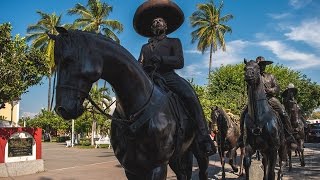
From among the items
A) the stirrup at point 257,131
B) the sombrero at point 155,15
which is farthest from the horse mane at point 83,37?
the stirrup at point 257,131

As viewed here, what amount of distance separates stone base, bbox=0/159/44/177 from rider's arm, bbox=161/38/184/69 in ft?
37.1

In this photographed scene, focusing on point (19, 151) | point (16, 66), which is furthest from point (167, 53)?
point (19, 151)

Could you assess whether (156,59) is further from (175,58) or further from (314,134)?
(314,134)

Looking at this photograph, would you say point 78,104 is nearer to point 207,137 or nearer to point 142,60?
point 142,60

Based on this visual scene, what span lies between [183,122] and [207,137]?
446 millimetres

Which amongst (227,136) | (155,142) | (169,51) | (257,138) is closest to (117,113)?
(155,142)

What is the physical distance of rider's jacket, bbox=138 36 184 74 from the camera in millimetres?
4035

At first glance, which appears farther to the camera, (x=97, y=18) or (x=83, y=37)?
(x=97, y=18)

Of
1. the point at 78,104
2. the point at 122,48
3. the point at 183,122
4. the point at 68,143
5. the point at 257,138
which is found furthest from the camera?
the point at 68,143

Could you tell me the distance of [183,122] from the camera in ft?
13.0

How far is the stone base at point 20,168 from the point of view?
→ 1335cm

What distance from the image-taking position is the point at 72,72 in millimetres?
2842

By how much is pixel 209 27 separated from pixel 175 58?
43060 mm

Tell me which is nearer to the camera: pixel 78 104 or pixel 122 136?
pixel 78 104
